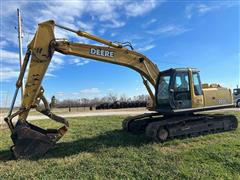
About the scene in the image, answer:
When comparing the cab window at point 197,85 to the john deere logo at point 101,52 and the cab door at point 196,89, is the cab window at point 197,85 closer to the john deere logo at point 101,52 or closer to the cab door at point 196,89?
the cab door at point 196,89

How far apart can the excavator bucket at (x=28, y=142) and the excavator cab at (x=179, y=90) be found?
14.2 feet

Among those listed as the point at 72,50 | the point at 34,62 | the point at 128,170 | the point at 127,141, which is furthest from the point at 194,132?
the point at 34,62

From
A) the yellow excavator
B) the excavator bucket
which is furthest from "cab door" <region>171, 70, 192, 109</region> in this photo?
the excavator bucket

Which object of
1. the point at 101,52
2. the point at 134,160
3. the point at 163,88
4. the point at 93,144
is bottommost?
the point at 134,160

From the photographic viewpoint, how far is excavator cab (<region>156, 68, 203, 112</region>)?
10453 mm

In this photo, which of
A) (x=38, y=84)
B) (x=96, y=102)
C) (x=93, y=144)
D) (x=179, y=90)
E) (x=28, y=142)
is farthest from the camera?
(x=96, y=102)

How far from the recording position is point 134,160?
25.7 ft

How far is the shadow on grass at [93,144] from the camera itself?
29.3 ft

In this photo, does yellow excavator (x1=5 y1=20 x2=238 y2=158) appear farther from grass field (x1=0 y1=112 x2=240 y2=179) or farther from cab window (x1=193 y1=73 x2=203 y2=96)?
grass field (x1=0 y1=112 x2=240 y2=179)

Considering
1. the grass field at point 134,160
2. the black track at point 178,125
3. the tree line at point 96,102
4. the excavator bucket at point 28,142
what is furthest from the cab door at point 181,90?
the tree line at point 96,102

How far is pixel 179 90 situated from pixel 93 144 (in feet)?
11.9

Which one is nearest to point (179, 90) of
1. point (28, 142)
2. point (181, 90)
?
point (181, 90)

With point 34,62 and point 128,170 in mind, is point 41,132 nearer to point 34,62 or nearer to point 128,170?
point 34,62

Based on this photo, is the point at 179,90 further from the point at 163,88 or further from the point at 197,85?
the point at 197,85
